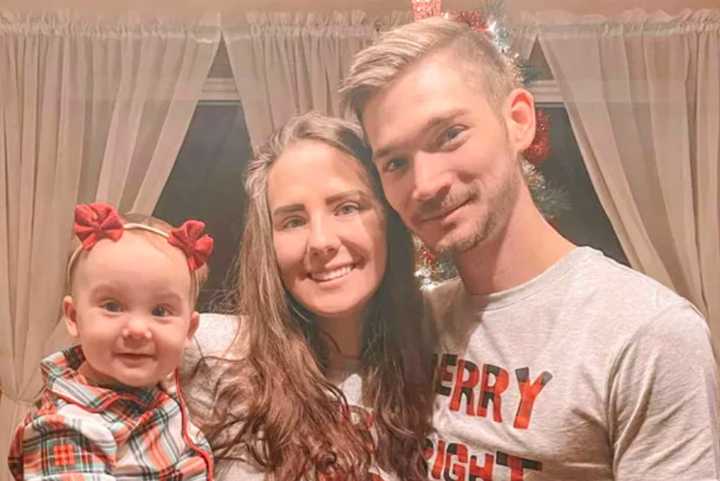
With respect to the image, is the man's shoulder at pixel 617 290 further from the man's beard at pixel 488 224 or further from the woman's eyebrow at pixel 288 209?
the woman's eyebrow at pixel 288 209

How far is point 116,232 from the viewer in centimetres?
86

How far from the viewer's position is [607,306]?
908mm

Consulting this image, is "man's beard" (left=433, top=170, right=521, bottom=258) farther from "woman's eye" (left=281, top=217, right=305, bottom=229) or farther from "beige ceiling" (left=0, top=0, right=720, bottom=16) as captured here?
"beige ceiling" (left=0, top=0, right=720, bottom=16)

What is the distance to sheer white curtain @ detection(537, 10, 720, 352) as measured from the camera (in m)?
1.30

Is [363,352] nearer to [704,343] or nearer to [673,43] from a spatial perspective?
[704,343]

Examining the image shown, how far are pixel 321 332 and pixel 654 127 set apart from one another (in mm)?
699

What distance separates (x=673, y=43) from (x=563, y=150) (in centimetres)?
30

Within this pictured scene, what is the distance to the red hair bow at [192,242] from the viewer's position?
2.88 feet

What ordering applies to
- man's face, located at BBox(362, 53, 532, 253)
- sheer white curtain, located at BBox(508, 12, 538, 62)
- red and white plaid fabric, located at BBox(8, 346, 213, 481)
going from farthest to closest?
1. sheer white curtain, located at BBox(508, 12, 538, 62)
2. man's face, located at BBox(362, 53, 532, 253)
3. red and white plaid fabric, located at BBox(8, 346, 213, 481)

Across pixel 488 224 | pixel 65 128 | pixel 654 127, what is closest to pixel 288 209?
pixel 488 224

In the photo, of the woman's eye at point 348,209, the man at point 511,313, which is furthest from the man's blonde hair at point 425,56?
the woman's eye at point 348,209

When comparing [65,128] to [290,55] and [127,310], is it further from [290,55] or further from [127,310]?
[127,310]

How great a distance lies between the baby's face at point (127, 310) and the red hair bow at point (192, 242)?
0.06 feet

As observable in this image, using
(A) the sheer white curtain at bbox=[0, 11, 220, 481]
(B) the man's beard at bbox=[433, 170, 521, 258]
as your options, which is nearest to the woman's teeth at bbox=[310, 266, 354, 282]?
(B) the man's beard at bbox=[433, 170, 521, 258]
